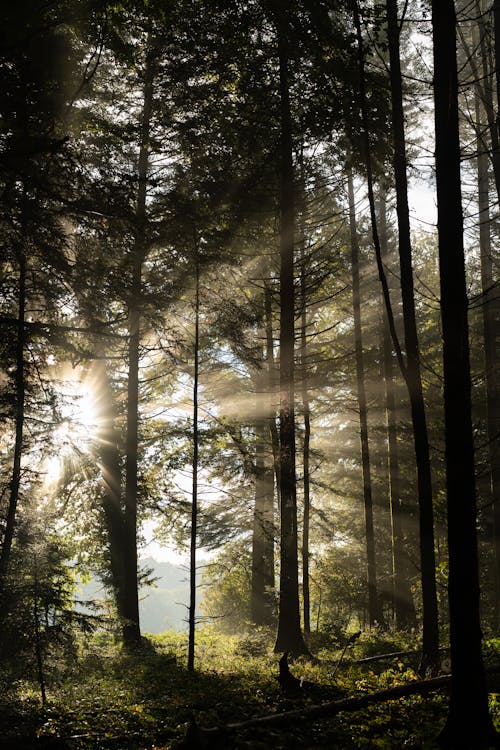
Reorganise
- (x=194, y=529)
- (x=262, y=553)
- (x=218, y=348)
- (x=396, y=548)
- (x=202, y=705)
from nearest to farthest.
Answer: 1. (x=202, y=705)
2. (x=194, y=529)
3. (x=396, y=548)
4. (x=218, y=348)
5. (x=262, y=553)

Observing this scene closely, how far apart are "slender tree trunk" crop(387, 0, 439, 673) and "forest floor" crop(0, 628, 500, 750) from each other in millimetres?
863

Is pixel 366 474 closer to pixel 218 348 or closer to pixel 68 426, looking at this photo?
pixel 218 348

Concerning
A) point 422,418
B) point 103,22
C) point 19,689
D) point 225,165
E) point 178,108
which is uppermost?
point 178,108

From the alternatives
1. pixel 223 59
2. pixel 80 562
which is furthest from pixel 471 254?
pixel 80 562

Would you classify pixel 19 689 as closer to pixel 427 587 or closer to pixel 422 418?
pixel 427 587

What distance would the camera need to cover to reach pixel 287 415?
11211 mm

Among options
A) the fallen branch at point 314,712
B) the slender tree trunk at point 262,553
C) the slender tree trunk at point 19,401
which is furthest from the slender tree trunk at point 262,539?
the fallen branch at point 314,712

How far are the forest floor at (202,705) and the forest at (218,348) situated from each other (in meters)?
0.06

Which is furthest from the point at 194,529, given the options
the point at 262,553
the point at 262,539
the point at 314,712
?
the point at 262,553

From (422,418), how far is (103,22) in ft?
24.8

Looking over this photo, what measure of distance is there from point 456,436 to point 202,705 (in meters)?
5.42

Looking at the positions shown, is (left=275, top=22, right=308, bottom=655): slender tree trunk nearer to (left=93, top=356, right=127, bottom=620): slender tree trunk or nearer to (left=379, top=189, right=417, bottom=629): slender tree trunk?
(left=379, top=189, right=417, bottom=629): slender tree trunk

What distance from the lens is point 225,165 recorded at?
37.4 ft

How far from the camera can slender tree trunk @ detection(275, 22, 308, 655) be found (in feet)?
35.7
